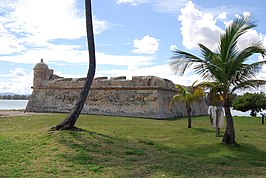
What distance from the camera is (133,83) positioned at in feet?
64.0

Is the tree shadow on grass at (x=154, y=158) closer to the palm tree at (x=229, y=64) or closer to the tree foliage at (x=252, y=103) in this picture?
the palm tree at (x=229, y=64)

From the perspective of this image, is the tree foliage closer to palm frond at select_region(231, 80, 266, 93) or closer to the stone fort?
the stone fort

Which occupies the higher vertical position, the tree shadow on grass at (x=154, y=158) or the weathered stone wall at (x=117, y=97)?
the weathered stone wall at (x=117, y=97)

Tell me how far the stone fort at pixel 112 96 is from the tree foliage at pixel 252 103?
294cm

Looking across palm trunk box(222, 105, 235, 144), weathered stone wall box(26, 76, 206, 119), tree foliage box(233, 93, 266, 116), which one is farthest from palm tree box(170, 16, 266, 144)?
tree foliage box(233, 93, 266, 116)

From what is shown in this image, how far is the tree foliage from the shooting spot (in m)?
23.7

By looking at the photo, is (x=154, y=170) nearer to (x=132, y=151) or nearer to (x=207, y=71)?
(x=132, y=151)

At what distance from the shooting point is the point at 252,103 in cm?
2403

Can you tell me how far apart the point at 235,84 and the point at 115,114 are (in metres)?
12.0

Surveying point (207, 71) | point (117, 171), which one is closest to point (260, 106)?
point (207, 71)

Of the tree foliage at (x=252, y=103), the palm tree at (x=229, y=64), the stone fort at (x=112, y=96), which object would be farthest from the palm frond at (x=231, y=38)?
the tree foliage at (x=252, y=103)

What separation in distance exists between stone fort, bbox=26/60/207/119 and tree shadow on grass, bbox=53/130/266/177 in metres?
10.1

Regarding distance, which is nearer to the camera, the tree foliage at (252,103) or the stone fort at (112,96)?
the stone fort at (112,96)

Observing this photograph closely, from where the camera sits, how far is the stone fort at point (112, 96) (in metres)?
18.7
